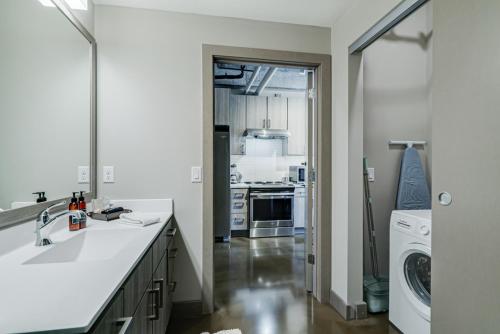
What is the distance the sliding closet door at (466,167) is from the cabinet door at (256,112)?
360 cm

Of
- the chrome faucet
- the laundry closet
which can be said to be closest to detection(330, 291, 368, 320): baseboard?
the laundry closet

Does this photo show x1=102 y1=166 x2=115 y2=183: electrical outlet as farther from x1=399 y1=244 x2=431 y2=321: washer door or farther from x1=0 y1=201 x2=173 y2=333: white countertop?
x1=399 y1=244 x2=431 y2=321: washer door

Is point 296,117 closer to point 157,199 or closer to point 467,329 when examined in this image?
point 157,199

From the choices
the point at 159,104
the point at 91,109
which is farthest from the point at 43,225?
the point at 159,104

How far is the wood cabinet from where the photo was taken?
2.43 ft

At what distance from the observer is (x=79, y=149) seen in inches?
69.8

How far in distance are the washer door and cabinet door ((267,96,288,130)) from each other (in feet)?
11.3

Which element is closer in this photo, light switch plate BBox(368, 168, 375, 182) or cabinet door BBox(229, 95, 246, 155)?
light switch plate BBox(368, 168, 375, 182)

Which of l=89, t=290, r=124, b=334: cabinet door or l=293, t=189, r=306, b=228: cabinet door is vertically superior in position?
l=89, t=290, r=124, b=334: cabinet door

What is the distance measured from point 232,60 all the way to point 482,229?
1.98 metres

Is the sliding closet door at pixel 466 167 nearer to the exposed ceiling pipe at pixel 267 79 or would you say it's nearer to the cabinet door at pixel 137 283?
the cabinet door at pixel 137 283

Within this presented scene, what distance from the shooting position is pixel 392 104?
2.35 meters

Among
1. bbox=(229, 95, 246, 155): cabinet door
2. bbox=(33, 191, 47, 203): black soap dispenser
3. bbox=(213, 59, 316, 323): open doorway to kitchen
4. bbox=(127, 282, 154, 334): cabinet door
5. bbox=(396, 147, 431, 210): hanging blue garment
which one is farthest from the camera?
bbox=(229, 95, 246, 155): cabinet door

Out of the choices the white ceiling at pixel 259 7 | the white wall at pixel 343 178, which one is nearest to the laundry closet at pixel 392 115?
the white wall at pixel 343 178
